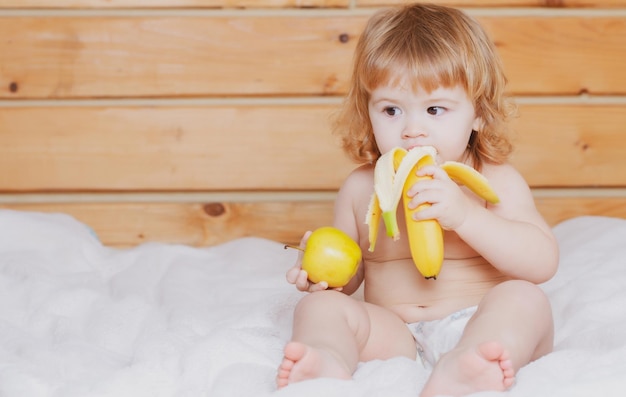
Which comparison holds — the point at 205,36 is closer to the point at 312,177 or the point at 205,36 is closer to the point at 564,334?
the point at 312,177

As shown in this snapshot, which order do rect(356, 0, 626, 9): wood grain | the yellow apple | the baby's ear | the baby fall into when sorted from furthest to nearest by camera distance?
1. rect(356, 0, 626, 9): wood grain
2. the baby's ear
3. the yellow apple
4. the baby

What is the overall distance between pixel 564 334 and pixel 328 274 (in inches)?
16.3

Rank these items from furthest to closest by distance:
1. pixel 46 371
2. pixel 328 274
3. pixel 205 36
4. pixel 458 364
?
pixel 205 36
pixel 328 274
pixel 46 371
pixel 458 364

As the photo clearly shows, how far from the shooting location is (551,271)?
4.45ft

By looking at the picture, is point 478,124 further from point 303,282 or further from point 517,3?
point 517,3

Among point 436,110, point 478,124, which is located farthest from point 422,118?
point 478,124

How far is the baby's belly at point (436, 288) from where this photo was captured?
4.50 ft

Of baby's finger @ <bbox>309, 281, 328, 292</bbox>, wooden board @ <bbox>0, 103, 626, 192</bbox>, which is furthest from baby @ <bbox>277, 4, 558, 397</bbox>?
wooden board @ <bbox>0, 103, 626, 192</bbox>

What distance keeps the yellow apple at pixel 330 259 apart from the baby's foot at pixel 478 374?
0.98 feet

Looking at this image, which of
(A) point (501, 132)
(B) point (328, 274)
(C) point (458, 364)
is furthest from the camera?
(A) point (501, 132)

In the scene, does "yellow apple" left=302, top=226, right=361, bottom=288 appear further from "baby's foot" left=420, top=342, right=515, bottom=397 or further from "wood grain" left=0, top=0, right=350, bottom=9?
"wood grain" left=0, top=0, right=350, bottom=9

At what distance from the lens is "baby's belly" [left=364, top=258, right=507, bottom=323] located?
4.50ft

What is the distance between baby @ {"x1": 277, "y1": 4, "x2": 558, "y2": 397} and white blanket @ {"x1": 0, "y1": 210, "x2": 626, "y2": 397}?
0.07 m

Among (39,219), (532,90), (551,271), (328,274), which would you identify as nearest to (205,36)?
(39,219)
